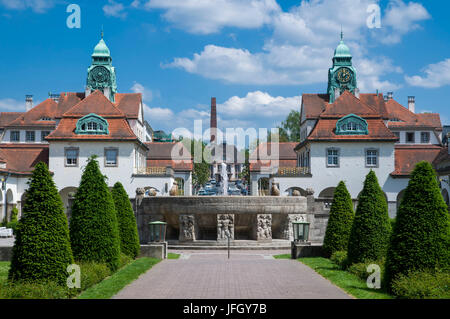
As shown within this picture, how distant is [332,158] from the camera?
47344mm

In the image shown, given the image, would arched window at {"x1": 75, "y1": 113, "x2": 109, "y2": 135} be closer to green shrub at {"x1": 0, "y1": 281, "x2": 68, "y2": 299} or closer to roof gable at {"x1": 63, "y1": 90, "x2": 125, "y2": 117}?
roof gable at {"x1": 63, "y1": 90, "x2": 125, "y2": 117}

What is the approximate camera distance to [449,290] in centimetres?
1107

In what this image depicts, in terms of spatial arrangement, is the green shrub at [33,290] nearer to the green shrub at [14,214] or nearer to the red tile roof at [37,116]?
the green shrub at [14,214]

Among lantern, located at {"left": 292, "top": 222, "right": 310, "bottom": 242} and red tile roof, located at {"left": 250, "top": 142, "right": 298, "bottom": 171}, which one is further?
red tile roof, located at {"left": 250, "top": 142, "right": 298, "bottom": 171}

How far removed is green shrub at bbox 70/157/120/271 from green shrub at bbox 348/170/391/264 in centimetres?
731

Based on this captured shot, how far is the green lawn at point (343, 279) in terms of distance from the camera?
12.3 metres

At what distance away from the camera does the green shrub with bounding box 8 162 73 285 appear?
11875 millimetres

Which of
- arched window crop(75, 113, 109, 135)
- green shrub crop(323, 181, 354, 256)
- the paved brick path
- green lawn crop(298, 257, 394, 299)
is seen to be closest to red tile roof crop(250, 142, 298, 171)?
arched window crop(75, 113, 109, 135)

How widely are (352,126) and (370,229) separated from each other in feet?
107

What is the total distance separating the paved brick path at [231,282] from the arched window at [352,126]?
29.2 metres

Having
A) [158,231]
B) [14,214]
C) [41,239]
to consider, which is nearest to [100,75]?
[14,214]
